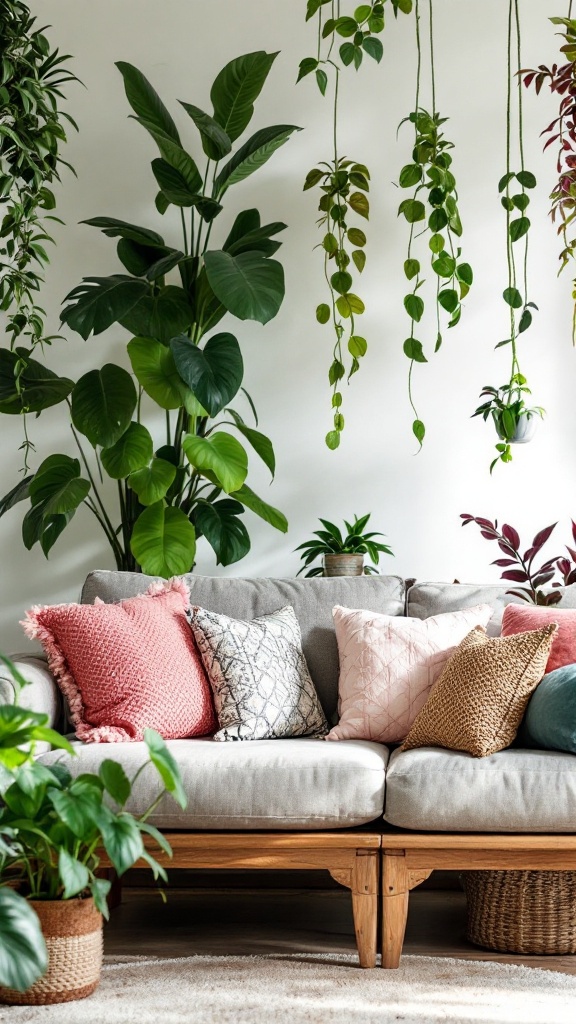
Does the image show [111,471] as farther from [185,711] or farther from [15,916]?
[15,916]

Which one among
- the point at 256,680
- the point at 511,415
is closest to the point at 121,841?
the point at 256,680

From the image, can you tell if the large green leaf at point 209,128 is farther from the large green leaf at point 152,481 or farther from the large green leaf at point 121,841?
the large green leaf at point 121,841

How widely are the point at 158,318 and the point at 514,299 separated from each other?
104 centimetres

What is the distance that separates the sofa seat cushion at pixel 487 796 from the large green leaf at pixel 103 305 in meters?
1.48

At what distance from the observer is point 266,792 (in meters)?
2.13

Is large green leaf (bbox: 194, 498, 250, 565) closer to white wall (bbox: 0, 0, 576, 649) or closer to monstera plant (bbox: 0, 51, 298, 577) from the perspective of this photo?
monstera plant (bbox: 0, 51, 298, 577)

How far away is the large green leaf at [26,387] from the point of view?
304 cm

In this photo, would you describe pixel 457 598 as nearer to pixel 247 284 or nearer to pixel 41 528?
pixel 247 284

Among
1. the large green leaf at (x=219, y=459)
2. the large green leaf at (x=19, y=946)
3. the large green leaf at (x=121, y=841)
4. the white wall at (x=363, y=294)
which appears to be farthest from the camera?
the white wall at (x=363, y=294)

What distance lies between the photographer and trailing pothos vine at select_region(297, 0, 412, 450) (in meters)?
3.03

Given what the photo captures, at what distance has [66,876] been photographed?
1.74 meters

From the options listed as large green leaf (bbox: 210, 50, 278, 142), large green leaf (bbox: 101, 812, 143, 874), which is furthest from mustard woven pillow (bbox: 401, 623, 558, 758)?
large green leaf (bbox: 210, 50, 278, 142)

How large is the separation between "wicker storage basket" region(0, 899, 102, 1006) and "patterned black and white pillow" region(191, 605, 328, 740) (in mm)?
612

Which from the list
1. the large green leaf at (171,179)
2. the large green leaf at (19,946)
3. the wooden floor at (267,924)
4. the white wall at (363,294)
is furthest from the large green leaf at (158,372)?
the large green leaf at (19,946)
